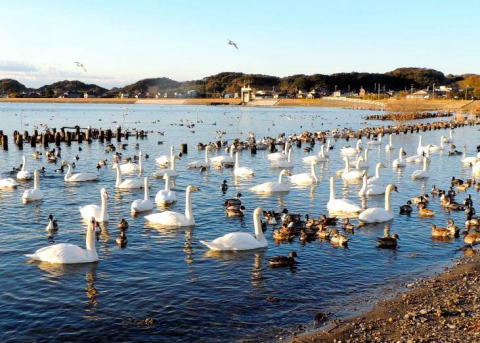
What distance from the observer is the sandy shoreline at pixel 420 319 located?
1054cm

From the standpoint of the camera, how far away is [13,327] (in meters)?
11.5

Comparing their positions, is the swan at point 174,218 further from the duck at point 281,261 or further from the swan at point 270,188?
the swan at point 270,188

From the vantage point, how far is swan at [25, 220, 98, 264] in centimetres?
1518

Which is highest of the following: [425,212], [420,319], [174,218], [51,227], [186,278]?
[174,218]

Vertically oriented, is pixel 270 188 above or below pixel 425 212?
above

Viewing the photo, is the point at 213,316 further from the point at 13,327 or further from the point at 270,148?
the point at 270,148

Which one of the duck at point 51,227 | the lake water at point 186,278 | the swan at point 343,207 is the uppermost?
the swan at point 343,207

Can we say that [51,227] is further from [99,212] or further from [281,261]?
[281,261]

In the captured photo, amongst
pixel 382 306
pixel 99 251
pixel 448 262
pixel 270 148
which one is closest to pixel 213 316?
pixel 382 306

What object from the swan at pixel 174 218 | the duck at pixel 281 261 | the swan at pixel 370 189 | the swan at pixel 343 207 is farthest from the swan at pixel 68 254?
the swan at pixel 370 189

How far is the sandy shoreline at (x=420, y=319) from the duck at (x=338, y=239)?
3.58 metres

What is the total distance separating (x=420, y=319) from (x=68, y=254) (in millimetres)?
9435

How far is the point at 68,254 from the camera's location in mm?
15227

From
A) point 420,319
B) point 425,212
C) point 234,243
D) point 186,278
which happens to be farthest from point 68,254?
point 425,212
